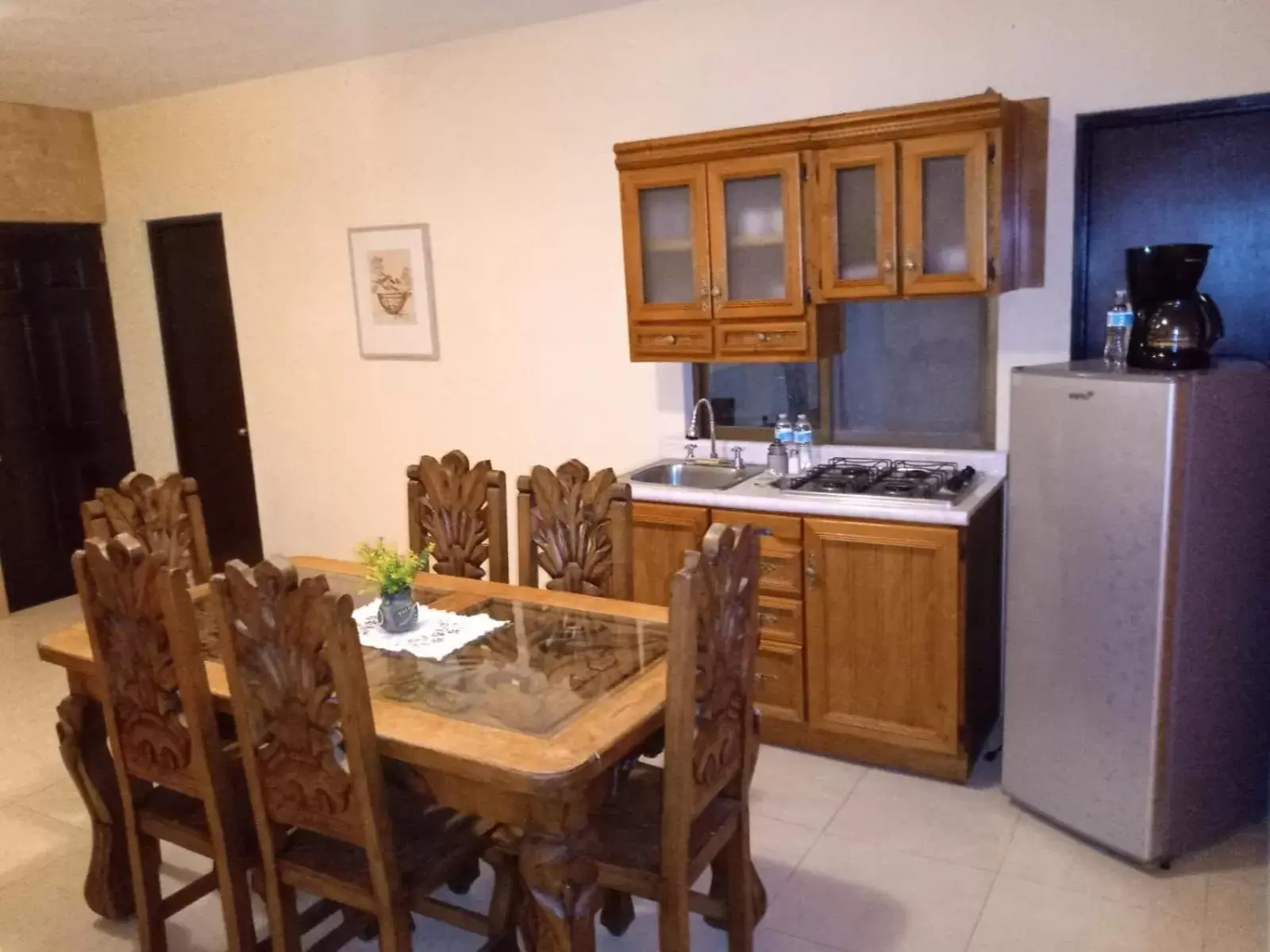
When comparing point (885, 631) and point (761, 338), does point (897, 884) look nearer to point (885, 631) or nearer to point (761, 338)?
point (885, 631)

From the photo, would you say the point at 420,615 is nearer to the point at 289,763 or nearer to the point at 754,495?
the point at 289,763

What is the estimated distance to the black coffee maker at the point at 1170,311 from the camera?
2.51 m

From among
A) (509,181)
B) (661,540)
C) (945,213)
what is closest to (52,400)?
(509,181)

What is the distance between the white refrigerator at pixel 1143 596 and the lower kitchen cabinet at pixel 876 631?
0.71 ft

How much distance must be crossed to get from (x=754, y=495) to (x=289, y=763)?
1744 millimetres

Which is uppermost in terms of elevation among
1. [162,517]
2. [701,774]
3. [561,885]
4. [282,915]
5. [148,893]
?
[162,517]

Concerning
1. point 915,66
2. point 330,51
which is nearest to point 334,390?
point 330,51

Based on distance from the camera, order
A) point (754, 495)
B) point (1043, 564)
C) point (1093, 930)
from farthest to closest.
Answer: point (754, 495)
point (1043, 564)
point (1093, 930)

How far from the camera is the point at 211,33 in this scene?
3885 millimetres

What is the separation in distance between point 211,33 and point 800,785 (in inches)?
143

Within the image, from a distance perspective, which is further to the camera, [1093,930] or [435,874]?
[1093,930]

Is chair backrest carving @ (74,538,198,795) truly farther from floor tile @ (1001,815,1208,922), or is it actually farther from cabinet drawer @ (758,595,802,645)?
floor tile @ (1001,815,1208,922)

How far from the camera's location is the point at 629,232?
348 cm

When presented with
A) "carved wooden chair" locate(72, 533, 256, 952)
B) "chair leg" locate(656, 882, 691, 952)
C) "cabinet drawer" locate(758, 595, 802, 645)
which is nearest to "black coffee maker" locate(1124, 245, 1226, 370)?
"cabinet drawer" locate(758, 595, 802, 645)
